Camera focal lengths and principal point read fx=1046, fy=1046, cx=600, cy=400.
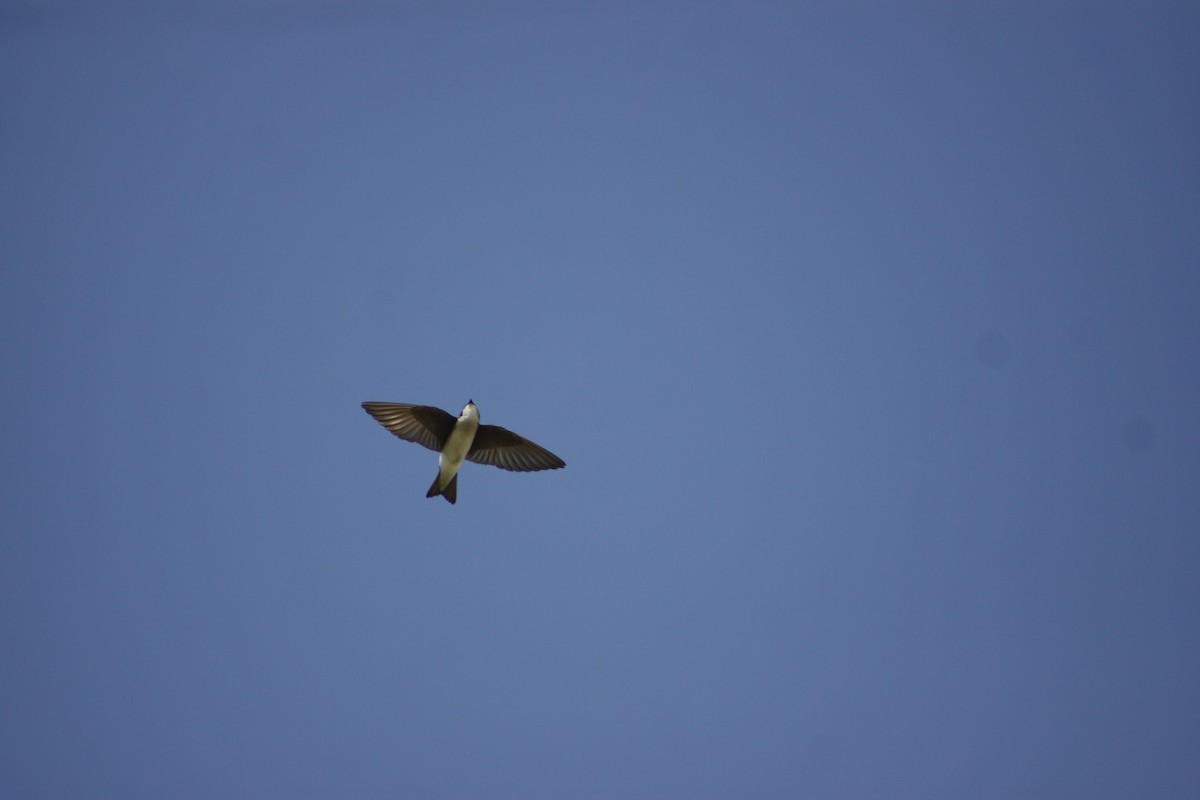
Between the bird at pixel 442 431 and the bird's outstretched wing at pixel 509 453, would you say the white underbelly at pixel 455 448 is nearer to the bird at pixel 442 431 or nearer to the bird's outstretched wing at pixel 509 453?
the bird at pixel 442 431

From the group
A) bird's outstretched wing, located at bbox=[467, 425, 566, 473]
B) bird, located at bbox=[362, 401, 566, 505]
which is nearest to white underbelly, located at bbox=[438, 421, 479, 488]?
bird, located at bbox=[362, 401, 566, 505]

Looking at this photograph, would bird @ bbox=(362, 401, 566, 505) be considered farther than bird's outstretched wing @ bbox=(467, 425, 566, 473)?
No

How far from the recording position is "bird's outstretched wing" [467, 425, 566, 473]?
25.9ft

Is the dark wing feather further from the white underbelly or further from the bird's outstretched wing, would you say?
the bird's outstretched wing

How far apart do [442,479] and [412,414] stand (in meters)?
0.52

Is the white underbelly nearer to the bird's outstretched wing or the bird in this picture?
the bird

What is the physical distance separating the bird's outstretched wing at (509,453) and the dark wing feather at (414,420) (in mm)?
349

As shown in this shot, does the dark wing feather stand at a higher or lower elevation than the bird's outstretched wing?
lower

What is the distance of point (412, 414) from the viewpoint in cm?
756

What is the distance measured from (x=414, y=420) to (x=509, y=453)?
819 mm

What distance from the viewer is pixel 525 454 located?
801 cm

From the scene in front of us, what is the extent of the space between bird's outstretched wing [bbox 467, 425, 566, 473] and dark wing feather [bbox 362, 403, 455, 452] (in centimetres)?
35

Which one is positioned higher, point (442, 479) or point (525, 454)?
point (525, 454)

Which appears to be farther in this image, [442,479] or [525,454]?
[525,454]
